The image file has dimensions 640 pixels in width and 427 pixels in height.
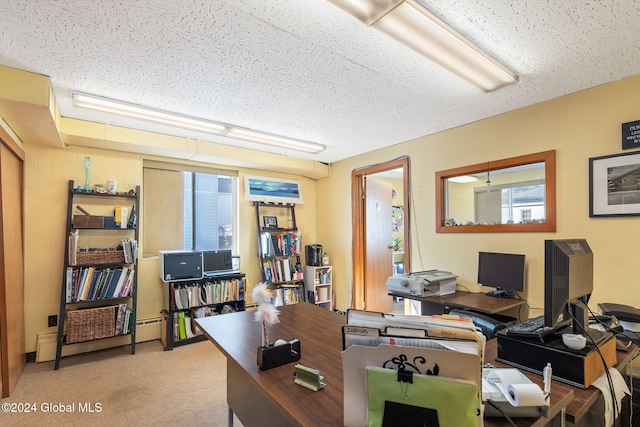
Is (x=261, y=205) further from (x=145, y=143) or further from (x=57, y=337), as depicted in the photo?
(x=57, y=337)

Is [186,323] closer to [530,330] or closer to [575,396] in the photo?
[530,330]

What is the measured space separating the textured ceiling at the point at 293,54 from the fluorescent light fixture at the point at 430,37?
72mm

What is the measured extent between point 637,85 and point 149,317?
523 centimetres

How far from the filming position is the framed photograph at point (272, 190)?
4594mm

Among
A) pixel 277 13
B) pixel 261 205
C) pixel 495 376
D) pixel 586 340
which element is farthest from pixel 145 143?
pixel 586 340

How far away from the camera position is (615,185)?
7.59ft

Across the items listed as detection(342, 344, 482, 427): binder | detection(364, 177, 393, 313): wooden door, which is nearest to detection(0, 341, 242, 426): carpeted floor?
detection(342, 344, 482, 427): binder

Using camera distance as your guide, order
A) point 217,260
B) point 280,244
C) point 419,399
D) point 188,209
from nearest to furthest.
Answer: point 419,399 → point 217,260 → point 188,209 → point 280,244

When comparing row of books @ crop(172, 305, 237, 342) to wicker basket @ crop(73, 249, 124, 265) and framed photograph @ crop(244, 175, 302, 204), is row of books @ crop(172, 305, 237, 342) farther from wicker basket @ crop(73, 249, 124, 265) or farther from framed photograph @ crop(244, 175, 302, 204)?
framed photograph @ crop(244, 175, 302, 204)

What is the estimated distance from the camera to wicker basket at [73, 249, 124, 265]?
321 centimetres

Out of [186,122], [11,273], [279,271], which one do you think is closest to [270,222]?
[279,271]

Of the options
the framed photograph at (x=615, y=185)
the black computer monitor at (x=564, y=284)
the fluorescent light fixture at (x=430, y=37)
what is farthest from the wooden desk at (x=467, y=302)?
the fluorescent light fixture at (x=430, y=37)

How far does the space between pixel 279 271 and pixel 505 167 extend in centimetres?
317

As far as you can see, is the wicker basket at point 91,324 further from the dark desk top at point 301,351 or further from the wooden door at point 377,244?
the wooden door at point 377,244
